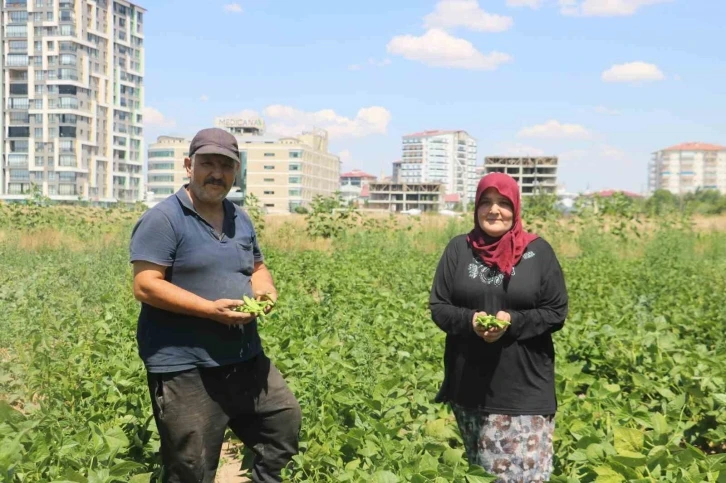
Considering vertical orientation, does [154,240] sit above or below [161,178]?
below

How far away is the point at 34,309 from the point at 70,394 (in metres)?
2.17

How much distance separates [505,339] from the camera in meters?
2.90

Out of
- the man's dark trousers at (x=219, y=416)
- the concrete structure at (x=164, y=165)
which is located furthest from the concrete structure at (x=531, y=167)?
the man's dark trousers at (x=219, y=416)

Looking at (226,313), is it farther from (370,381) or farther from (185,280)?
(370,381)

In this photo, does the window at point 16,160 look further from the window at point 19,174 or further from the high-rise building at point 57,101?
the window at point 19,174

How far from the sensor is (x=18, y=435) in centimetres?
250

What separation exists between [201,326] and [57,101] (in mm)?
81698

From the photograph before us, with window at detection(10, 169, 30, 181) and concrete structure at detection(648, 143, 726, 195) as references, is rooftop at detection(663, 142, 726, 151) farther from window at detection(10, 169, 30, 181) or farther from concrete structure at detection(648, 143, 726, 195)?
window at detection(10, 169, 30, 181)

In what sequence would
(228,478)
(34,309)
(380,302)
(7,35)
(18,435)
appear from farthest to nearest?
(7,35) → (380,302) → (34,309) → (228,478) → (18,435)

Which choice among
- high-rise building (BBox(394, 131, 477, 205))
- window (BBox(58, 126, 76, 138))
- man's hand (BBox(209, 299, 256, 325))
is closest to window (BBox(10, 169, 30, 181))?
window (BBox(58, 126, 76, 138))

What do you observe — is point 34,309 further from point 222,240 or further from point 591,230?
point 591,230

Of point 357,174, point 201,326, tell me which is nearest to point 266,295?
point 201,326

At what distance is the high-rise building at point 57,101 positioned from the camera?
254ft

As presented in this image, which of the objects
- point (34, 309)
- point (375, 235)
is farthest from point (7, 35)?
point (34, 309)
